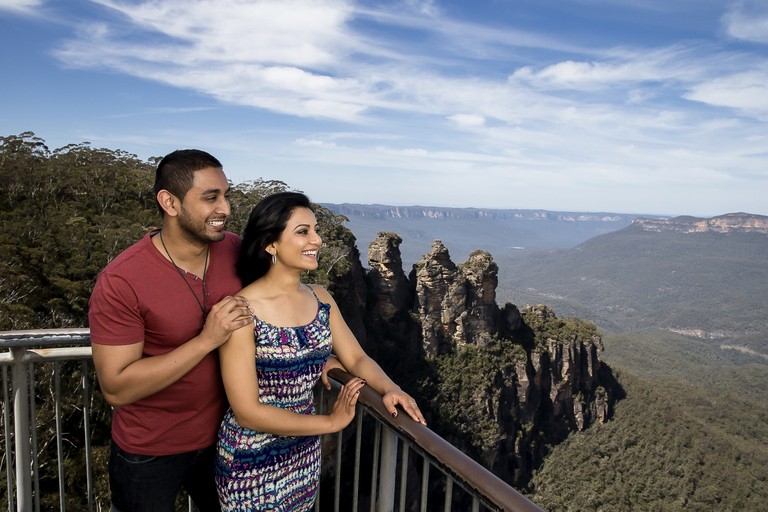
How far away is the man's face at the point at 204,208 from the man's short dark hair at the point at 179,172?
0.02m

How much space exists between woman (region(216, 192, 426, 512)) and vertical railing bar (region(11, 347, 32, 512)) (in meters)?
1.17

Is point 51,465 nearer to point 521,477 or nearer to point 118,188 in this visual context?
point 118,188

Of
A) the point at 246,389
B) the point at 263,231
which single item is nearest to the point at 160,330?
the point at 246,389

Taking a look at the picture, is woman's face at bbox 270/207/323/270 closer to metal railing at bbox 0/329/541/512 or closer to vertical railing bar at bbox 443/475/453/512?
metal railing at bbox 0/329/541/512

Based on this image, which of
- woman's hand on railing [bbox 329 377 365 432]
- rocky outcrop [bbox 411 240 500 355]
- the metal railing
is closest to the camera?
the metal railing

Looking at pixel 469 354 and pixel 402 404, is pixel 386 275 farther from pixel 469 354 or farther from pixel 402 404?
pixel 402 404

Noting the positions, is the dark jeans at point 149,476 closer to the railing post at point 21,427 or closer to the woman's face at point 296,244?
the railing post at point 21,427

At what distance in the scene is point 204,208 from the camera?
1.84 metres

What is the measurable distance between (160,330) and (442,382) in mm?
28224

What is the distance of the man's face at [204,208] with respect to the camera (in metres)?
1.83

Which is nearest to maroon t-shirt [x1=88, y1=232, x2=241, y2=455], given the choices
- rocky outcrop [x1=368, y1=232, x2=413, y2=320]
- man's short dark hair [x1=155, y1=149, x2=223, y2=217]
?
man's short dark hair [x1=155, y1=149, x2=223, y2=217]

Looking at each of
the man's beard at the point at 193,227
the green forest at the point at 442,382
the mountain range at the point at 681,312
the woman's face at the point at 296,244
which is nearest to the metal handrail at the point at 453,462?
the woman's face at the point at 296,244

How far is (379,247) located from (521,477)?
60.5 feet

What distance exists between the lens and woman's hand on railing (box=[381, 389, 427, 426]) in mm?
1802
